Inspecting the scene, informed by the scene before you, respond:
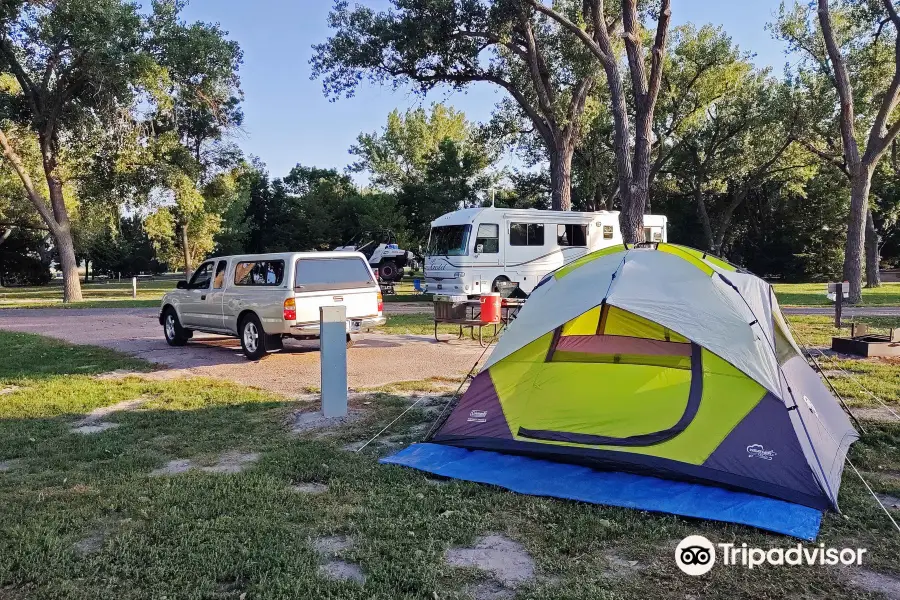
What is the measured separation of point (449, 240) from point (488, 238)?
1120mm

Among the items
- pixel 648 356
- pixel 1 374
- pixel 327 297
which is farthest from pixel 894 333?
pixel 1 374

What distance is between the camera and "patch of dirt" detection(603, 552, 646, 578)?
3.22 m

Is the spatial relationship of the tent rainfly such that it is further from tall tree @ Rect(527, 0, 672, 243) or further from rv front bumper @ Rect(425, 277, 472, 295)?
rv front bumper @ Rect(425, 277, 472, 295)

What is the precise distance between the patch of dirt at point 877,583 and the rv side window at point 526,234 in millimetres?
14435

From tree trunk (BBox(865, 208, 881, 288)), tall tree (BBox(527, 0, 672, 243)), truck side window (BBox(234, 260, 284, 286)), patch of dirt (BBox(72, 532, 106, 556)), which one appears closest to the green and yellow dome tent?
patch of dirt (BBox(72, 532, 106, 556))

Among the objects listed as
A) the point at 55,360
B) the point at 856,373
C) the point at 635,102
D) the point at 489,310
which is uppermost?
the point at 635,102

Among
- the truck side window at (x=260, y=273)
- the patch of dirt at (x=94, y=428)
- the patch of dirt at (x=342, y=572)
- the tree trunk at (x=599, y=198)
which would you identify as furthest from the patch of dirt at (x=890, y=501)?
the tree trunk at (x=599, y=198)

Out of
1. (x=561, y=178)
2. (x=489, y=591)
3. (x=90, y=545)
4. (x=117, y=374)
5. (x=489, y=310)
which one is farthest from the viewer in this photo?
(x=561, y=178)

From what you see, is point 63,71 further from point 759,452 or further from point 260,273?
point 759,452

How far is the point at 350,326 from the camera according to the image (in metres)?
9.77

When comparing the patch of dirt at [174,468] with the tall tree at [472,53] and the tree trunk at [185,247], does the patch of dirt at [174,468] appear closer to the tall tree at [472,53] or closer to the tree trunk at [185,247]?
the tall tree at [472,53]

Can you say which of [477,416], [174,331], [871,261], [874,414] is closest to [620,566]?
[477,416]

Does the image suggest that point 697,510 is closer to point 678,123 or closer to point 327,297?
point 327,297

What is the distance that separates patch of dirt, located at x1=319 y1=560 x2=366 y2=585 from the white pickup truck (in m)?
6.00
